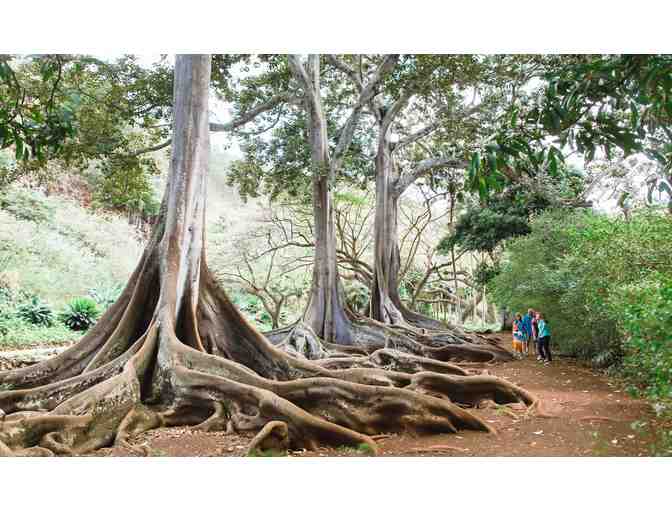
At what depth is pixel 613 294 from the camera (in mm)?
3479

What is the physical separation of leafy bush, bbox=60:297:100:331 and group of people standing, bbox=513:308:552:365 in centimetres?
386

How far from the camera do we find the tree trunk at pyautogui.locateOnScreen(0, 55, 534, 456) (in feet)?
9.87

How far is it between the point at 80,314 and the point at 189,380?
1999 mm

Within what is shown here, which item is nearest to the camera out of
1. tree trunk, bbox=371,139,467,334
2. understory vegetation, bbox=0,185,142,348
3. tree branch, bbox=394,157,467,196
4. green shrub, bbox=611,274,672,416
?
green shrub, bbox=611,274,672,416

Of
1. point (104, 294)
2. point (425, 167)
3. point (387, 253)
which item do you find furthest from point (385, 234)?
point (104, 294)

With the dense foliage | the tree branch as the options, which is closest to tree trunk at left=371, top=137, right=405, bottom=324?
the tree branch

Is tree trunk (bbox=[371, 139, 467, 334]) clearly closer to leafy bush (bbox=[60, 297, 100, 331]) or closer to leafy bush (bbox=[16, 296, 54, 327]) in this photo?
leafy bush (bbox=[60, 297, 100, 331])

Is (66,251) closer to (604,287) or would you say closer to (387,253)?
(387,253)

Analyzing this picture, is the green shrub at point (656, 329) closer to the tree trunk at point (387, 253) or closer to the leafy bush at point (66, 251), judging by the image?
the tree trunk at point (387, 253)

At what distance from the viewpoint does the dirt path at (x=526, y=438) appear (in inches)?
116

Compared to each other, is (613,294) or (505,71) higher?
(505,71)
